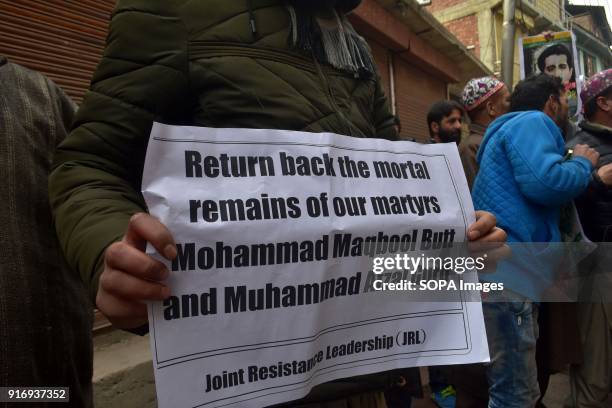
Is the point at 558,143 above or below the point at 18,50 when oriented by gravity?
below

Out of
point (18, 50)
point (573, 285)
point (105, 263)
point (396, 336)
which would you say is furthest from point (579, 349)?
point (18, 50)

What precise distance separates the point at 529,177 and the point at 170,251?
182cm

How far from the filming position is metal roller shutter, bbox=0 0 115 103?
2.35 meters

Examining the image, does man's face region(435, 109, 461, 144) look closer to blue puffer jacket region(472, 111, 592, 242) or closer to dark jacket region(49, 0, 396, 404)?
blue puffer jacket region(472, 111, 592, 242)

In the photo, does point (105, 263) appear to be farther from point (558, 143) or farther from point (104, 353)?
point (104, 353)

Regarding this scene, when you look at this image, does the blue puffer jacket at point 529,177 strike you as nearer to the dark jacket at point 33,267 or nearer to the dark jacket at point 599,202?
the dark jacket at point 599,202

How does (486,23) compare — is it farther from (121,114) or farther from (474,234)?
(121,114)

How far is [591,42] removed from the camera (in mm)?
20188

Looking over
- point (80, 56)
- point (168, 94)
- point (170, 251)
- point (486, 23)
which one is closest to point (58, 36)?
point (80, 56)

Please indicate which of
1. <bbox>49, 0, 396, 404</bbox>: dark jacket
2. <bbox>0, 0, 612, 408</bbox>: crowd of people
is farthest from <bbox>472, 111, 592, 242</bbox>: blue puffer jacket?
<bbox>49, 0, 396, 404</bbox>: dark jacket

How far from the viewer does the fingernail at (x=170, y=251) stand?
0.62m

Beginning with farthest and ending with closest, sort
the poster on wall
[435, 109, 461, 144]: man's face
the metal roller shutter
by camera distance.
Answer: the poster on wall
[435, 109, 461, 144]: man's face
the metal roller shutter

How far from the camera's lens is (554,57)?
5.53 m

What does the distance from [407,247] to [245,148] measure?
382mm
